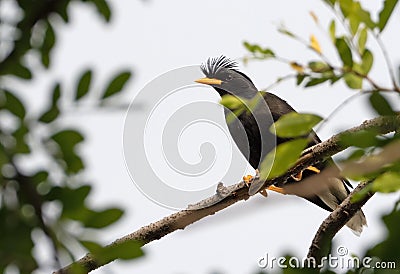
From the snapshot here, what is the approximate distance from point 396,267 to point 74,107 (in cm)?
59

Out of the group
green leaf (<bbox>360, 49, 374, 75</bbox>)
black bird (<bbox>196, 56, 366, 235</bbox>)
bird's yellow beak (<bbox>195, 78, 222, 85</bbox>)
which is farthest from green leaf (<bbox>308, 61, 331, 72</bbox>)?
bird's yellow beak (<bbox>195, 78, 222, 85</bbox>)

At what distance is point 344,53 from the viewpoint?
1.46 m

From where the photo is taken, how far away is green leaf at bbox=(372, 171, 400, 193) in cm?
111

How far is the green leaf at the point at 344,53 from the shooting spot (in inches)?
57.2

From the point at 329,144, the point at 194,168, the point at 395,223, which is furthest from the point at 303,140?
the point at 329,144

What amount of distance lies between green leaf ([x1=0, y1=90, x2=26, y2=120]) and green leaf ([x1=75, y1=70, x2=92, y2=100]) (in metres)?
0.13

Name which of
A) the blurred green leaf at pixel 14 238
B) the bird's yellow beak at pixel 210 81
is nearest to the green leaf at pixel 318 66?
the blurred green leaf at pixel 14 238

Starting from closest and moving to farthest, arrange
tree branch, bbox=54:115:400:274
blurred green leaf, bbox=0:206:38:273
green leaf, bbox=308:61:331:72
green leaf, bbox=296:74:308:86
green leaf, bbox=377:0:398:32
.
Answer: blurred green leaf, bbox=0:206:38:273, green leaf, bbox=377:0:398:32, green leaf, bbox=308:61:331:72, green leaf, bbox=296:74:308:86, tree branch, bbox=54:115:400:274

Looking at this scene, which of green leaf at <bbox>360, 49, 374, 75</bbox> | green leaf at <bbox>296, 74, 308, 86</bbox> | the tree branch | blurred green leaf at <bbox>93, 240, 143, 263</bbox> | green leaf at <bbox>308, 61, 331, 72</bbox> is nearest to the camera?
blurred green leaf at <bbox>93, 240, 143, 263</bbox>

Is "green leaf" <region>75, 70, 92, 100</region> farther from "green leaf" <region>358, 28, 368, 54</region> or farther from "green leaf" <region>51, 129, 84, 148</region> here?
"green leaf" <region>358, 28, 368, 54</region>

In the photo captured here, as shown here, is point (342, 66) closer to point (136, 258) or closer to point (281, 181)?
point (136, 258)

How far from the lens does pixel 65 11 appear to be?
126 centimetres

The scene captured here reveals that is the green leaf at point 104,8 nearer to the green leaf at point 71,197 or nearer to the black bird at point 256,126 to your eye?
the green leaf at point 71,197

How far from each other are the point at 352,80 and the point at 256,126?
101 inches
